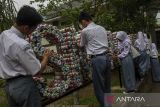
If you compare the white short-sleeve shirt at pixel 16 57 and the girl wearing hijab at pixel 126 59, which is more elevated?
the white short-sleeve shirt at pixel 16 57

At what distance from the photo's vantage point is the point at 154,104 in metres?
9.23

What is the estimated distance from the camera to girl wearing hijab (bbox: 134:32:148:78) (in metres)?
12.9

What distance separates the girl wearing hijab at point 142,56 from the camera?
42.3 feet

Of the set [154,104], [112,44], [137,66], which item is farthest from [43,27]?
[137,66]

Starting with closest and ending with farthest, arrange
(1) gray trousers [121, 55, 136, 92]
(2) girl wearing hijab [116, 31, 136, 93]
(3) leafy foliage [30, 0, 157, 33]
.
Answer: (1) gray trousers [121, 55, 136, 92] < (2) girl wearing hijab [116, 31, 136, 93] < (3) leafy foliage [30, 0, 157, 33]

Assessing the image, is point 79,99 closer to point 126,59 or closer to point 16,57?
point 126,59

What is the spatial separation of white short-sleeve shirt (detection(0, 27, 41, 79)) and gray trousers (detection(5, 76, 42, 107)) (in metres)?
0.09

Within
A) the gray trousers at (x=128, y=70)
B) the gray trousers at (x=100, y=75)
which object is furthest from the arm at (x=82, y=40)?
the gray trousers at (x=128, y=70)

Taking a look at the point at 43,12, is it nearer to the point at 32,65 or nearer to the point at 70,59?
the point at 70,59

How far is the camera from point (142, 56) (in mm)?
13062

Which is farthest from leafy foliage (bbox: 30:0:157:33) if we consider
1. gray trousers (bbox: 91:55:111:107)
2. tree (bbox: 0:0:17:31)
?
tree (bbox: 0:0:17:31)

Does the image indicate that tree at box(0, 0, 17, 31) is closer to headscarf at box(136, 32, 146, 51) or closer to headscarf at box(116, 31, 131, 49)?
headscarf at box(116, 31, 131, 49)

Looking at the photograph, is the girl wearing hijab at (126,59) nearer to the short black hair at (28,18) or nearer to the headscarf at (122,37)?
the headscarf at (122,37)

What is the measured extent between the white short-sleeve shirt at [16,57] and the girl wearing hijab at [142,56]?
307 inches
